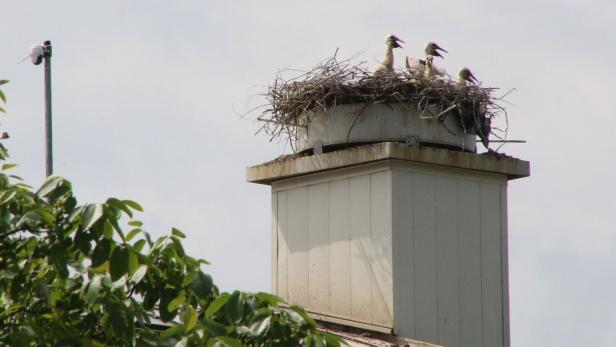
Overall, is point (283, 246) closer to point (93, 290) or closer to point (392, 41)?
point (392, 41)

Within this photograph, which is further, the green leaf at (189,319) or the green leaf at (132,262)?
the green leaf at (132,262)

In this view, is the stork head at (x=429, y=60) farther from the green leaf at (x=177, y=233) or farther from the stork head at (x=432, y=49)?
the green leaf at (x=177, y=233)

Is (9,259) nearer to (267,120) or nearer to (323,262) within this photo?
(323,262)

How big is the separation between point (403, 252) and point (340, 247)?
60 centimetres

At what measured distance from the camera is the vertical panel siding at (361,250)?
10.5m

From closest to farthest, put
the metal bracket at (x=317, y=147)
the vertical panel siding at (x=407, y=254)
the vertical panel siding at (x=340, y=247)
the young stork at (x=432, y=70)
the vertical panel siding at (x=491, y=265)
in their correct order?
the vertical panel siding at (x=407, y=254) < the vertical panel siding at (x=340, y=247) < the vertical panel siding at (x=491, y=265) < the metal bracket at (x=317, y=147) < the young stork at (x=432, y=70)

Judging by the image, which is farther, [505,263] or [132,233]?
[505,263]

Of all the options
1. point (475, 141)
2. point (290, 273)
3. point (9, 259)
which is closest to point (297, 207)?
point (290, 273)

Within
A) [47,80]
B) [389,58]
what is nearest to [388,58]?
[389,58]

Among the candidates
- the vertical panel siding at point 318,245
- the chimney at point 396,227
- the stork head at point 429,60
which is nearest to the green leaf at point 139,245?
the chimney at point 396,227

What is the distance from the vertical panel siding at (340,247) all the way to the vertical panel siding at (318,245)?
0.05m

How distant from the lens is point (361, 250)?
10.7 m

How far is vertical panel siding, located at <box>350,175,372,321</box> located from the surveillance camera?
274 cm

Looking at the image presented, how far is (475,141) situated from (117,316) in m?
7.01
